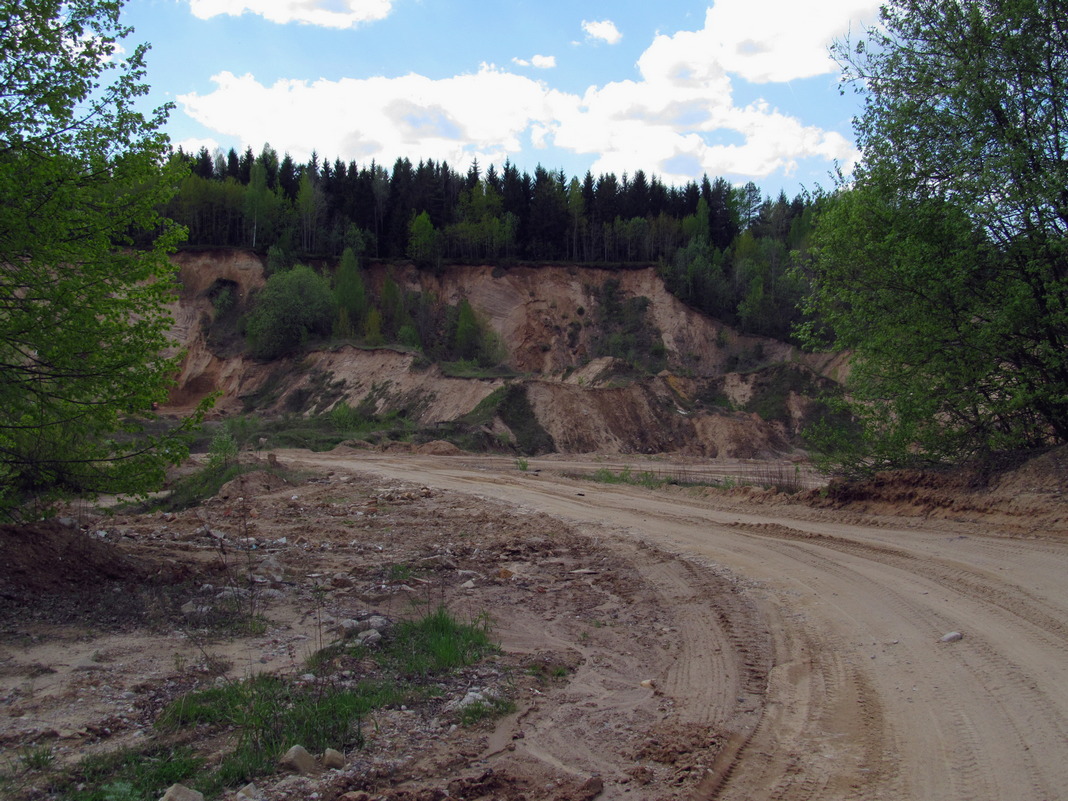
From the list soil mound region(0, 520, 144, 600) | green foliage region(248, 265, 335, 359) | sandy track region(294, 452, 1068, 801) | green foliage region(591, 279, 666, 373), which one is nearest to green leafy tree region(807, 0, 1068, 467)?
sandy track region(294, 452, 1068, 801)

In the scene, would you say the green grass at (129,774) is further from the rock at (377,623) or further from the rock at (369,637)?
the rock at (377,623)

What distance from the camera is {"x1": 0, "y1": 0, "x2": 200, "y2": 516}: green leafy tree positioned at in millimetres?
7719

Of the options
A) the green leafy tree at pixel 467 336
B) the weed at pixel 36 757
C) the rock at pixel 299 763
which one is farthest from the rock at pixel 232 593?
the green leafy tree at pixel 467 336

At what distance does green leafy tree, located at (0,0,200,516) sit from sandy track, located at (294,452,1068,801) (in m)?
6.33

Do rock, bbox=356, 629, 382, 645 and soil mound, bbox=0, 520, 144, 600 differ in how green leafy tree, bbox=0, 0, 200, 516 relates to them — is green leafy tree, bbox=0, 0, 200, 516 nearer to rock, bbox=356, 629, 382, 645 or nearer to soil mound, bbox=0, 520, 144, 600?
soil mound, bbox=0, 520, 144, 600

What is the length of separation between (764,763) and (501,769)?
1693 millimetres

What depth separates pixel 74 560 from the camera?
8.70m

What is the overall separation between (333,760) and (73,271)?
6319 millimetres

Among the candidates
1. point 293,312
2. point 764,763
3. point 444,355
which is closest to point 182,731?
point 764,763

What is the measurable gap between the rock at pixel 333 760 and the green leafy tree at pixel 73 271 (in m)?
5.09

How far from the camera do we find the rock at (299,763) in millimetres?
4523

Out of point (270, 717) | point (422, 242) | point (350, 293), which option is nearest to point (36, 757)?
point (270, 717)

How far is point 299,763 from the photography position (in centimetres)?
454

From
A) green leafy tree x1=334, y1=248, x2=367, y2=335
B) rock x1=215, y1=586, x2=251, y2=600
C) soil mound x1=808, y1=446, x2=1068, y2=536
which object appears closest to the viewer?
rock x1=215, y1=586, x2=251, y2=600
